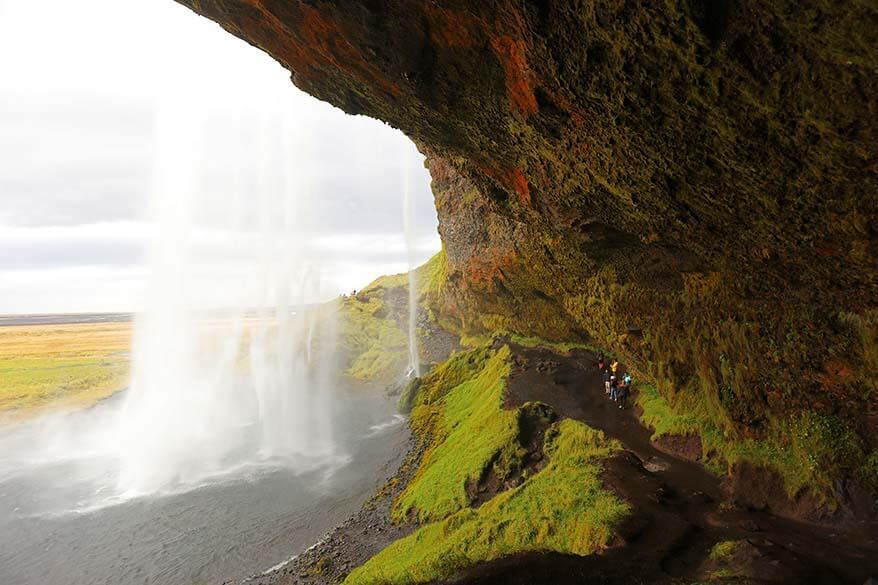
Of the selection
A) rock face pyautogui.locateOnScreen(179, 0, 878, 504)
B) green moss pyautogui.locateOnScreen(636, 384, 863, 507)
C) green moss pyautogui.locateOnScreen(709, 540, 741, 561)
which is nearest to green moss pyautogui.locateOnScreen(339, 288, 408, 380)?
rock face pyautogui.locateOnScreen(179, 0, 878, 504)

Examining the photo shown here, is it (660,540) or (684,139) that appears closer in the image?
(684,139)

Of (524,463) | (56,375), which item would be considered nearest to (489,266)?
(524,463)

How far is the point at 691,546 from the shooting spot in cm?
959

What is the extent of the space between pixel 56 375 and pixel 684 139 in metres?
66.8

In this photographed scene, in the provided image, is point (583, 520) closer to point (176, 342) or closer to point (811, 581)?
point (811, 581)

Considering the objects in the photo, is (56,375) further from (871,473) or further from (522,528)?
(871,473)

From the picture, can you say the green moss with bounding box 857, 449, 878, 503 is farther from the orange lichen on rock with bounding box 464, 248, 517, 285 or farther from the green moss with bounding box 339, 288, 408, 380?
the green moss with bounding box 339, 288, 408, 380

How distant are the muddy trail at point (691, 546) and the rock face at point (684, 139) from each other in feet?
7.99

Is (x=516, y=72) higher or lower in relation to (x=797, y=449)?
higher

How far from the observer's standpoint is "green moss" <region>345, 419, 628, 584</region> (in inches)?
419

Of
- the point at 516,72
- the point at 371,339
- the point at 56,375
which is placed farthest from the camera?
the point at 371,339

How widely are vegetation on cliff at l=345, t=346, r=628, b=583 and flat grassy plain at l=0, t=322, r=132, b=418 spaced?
3936 centimetres

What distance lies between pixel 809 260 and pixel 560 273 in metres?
13.1

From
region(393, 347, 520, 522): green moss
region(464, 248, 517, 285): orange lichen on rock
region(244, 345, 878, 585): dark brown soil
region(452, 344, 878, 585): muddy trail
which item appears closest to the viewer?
region(452, 344, 878, 585): muddy trail
